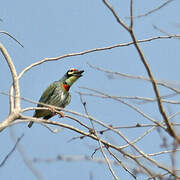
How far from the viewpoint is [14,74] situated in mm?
4809

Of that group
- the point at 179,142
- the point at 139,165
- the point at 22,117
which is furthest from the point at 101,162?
the point at 22,117

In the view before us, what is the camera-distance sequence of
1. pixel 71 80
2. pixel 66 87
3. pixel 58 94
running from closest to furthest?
pixel 58 94, pixel 66 87, pixel 71 80

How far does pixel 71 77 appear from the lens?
10273 mm

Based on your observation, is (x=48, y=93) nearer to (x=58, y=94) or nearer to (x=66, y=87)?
(x=58, y=94)

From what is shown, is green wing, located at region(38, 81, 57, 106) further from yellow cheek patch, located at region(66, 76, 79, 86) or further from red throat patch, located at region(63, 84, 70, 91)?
yellow cheek patch, located at region(66, 76, 79, 86)

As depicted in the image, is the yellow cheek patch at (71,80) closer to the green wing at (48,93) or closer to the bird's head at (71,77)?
the bird's head at (71,77)

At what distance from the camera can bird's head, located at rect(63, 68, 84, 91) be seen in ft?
33.1

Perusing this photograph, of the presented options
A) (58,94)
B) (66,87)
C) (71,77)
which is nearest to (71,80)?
(71,77)

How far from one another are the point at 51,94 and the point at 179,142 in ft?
24.4

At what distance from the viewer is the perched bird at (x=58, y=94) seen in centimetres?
959

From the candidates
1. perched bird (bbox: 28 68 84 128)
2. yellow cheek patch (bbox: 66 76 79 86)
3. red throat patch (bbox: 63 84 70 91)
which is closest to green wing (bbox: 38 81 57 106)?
perched bird (bbox: 28 68 84 128)

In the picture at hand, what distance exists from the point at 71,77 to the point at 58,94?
77 centimetres

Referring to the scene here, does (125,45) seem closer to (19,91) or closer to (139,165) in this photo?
(19,91)

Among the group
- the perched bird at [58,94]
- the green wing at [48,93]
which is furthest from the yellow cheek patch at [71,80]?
the green wing at [48,93]
